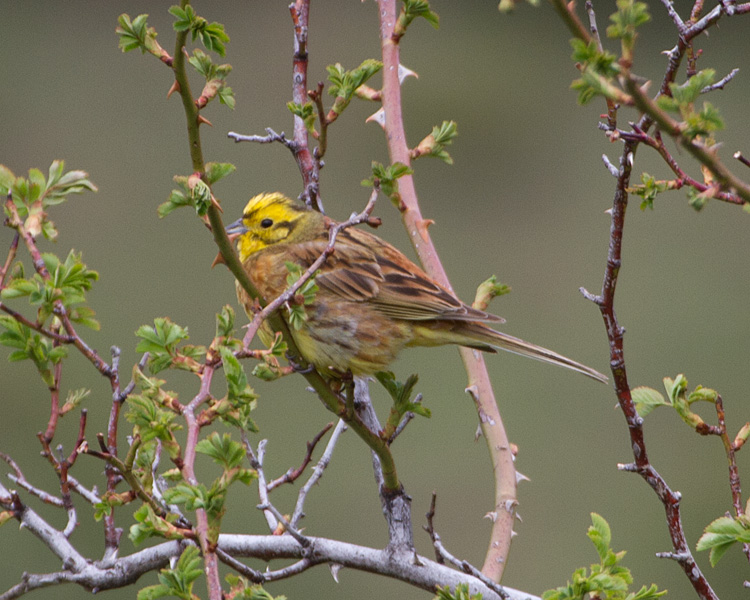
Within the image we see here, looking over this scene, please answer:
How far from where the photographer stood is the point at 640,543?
27.7 feet

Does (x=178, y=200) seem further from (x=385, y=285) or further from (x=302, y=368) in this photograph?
(x=385, y=285)

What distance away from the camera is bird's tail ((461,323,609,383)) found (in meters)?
3.44

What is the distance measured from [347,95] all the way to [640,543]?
22.0 ft

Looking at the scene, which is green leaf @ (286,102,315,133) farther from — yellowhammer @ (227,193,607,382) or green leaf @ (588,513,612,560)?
green leaf @ (588,513,612,560)

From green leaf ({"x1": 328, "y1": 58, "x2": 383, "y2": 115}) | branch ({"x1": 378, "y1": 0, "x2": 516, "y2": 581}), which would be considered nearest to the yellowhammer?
branch ({"x1": 378, "y1": 0, "x2": 516, "y2": 581})

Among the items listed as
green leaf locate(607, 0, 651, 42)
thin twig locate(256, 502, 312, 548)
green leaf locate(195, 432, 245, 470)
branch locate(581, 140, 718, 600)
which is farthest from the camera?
thin twig locate(256, 502, 312, 548)

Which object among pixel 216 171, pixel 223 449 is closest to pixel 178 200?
pixel 216 171

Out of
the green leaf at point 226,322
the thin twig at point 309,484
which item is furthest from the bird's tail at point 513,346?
the green leaf at point 226,322

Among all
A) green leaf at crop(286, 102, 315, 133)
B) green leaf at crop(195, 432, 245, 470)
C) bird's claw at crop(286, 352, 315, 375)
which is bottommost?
green leaf at crop(195, 432, 245, 470)

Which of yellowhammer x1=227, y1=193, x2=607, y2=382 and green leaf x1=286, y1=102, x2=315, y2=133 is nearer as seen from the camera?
green leaf x1=286, y1=102, x2=315, y2=133

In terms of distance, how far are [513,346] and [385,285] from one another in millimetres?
569

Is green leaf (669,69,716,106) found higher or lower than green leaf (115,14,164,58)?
lower

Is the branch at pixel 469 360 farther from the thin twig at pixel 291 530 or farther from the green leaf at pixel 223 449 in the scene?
the green leaf at pixel 223 449

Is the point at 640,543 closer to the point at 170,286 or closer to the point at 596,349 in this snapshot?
the point at 596,349
